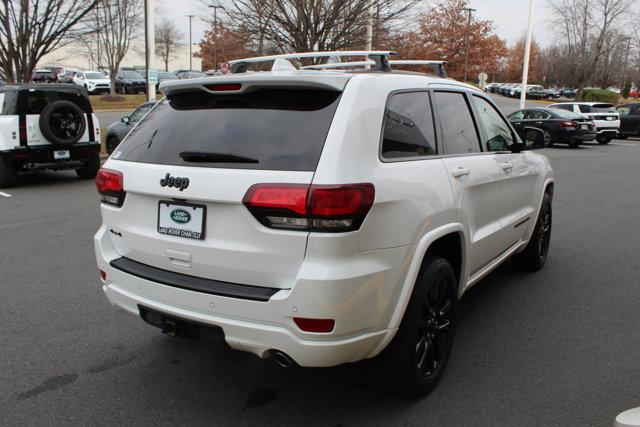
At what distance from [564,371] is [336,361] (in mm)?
1743

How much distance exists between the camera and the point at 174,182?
2.87 m

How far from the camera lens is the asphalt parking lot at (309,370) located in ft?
10.2

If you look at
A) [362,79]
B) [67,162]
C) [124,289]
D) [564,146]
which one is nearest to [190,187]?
[124,289]

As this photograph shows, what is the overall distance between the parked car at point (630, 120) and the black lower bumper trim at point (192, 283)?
2632 centimetres

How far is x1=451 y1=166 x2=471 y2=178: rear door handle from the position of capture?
135 inches

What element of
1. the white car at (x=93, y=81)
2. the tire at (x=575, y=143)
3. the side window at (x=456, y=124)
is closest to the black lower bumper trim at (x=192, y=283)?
the side window at (x=456, y=124)

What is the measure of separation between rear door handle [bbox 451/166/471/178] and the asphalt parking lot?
1.23 metres

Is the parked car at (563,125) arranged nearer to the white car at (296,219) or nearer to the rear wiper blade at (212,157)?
the white car at (296,219)

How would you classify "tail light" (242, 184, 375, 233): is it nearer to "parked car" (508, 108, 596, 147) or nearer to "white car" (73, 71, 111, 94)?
"parked car" (508, 108, 596, 147)

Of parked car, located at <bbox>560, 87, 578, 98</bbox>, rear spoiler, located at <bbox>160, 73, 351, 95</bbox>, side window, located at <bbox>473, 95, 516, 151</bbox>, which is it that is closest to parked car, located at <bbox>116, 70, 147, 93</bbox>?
side window, located at <bbox>473, 95, 516, 151</bbox>

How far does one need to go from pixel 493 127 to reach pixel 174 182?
270 cm

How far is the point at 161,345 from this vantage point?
3.93m

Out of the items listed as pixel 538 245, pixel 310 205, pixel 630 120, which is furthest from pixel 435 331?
pixel 630 120

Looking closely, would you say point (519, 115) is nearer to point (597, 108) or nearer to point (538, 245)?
point (597, 108)
